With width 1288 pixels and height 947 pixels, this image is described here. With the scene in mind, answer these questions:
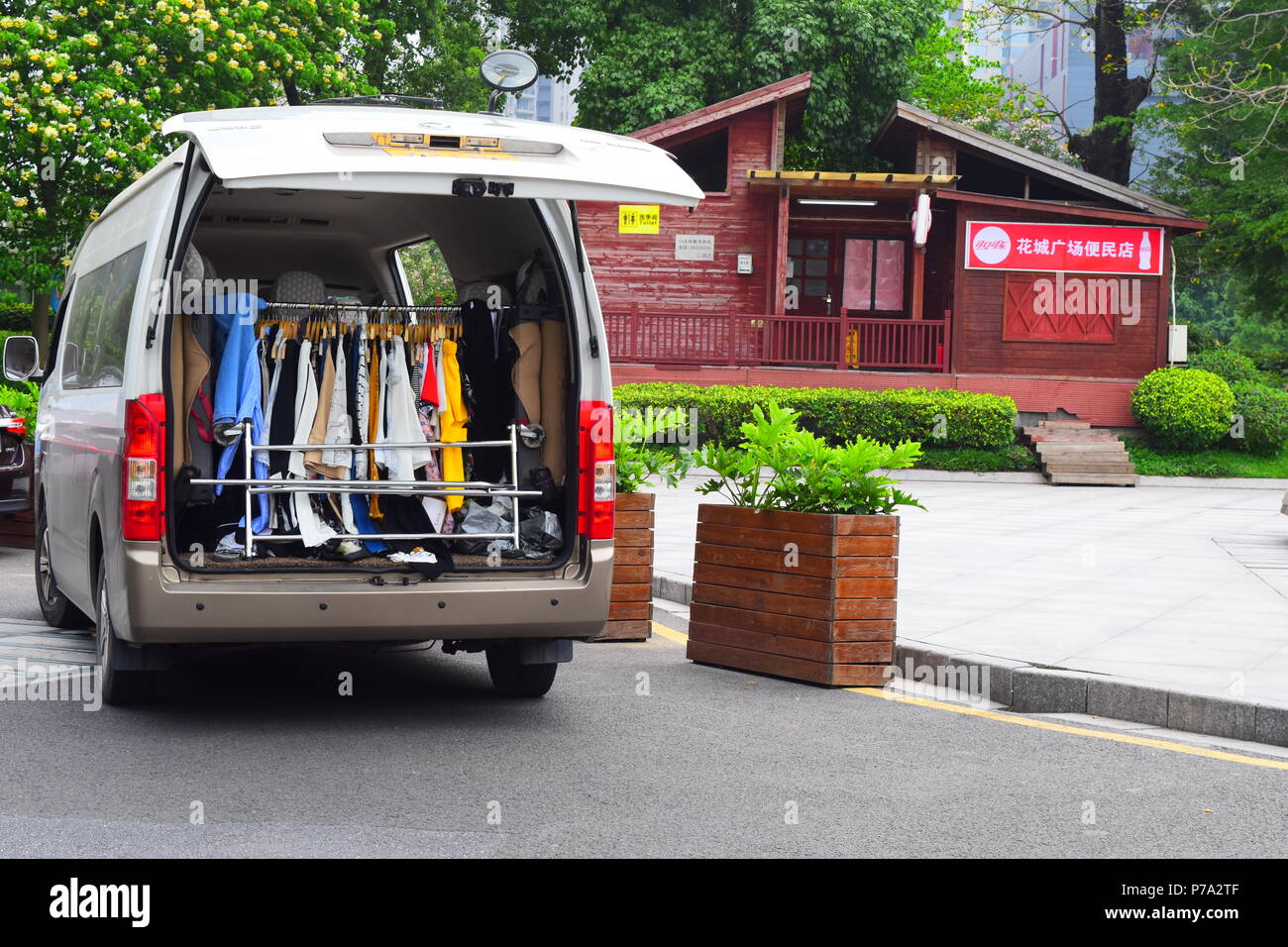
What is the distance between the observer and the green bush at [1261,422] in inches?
998

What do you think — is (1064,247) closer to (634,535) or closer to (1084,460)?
(1084,460)

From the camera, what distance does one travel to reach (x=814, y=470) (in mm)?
7941

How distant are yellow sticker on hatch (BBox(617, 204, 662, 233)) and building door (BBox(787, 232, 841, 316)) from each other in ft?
10.00

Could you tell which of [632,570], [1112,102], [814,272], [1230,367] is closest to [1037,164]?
[814,272]

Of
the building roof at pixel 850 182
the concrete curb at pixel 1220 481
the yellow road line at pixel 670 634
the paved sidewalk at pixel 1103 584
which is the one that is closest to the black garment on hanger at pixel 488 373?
the yellow road line at pixel 670 634

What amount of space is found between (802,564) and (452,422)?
2059 millimetres

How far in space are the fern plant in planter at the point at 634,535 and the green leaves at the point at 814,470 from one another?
0.68 metres

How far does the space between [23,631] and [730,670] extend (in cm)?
430

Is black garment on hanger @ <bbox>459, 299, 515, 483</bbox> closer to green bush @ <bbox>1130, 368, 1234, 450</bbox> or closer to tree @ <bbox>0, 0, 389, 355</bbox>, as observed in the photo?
tree @ <bbox>0, 0, 389, 355</bbox>

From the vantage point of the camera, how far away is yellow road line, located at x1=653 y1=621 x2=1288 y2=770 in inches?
247

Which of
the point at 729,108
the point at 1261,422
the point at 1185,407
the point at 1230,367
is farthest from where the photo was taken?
the point at 729,108

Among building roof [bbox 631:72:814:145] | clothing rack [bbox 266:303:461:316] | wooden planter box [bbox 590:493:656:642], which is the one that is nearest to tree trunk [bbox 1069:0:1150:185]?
building roof [bbox 631:72:814:145]

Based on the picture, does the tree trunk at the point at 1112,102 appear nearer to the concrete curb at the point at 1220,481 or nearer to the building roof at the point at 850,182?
the building roof at the point at 850,182
